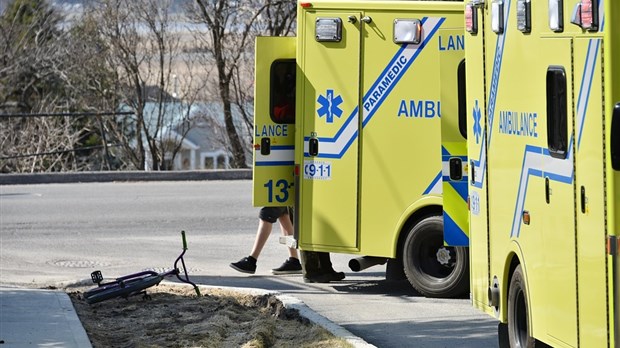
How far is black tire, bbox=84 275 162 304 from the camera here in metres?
10.9

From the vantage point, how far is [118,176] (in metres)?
21.9

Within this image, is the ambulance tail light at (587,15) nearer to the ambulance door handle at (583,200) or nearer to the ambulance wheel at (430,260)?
the ambulance door handle at (583,200)

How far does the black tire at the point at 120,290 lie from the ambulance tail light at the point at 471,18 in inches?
146

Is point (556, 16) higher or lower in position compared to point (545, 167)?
higher

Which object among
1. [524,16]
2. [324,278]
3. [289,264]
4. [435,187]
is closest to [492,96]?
[524,16]

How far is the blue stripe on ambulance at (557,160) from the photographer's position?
20.2 feet

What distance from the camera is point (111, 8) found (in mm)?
26641

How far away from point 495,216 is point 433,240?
3152 mm

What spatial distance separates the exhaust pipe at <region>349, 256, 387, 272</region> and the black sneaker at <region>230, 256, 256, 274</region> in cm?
147

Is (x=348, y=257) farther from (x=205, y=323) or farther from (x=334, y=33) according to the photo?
(x=205, y=323)

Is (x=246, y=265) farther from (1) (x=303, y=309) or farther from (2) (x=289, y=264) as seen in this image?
(1) (x=303, y=309)

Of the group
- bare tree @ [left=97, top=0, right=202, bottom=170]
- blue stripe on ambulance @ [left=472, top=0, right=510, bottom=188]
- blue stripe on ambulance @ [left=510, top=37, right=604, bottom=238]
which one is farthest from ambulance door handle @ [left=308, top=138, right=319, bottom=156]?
bare tree @ [left=97, top=0, right=202, bottom=170]

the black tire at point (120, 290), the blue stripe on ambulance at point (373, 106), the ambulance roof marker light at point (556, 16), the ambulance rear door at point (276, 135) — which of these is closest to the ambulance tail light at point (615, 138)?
the ambulance roof marker light at point (556, 16)

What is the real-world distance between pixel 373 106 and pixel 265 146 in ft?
4.18
